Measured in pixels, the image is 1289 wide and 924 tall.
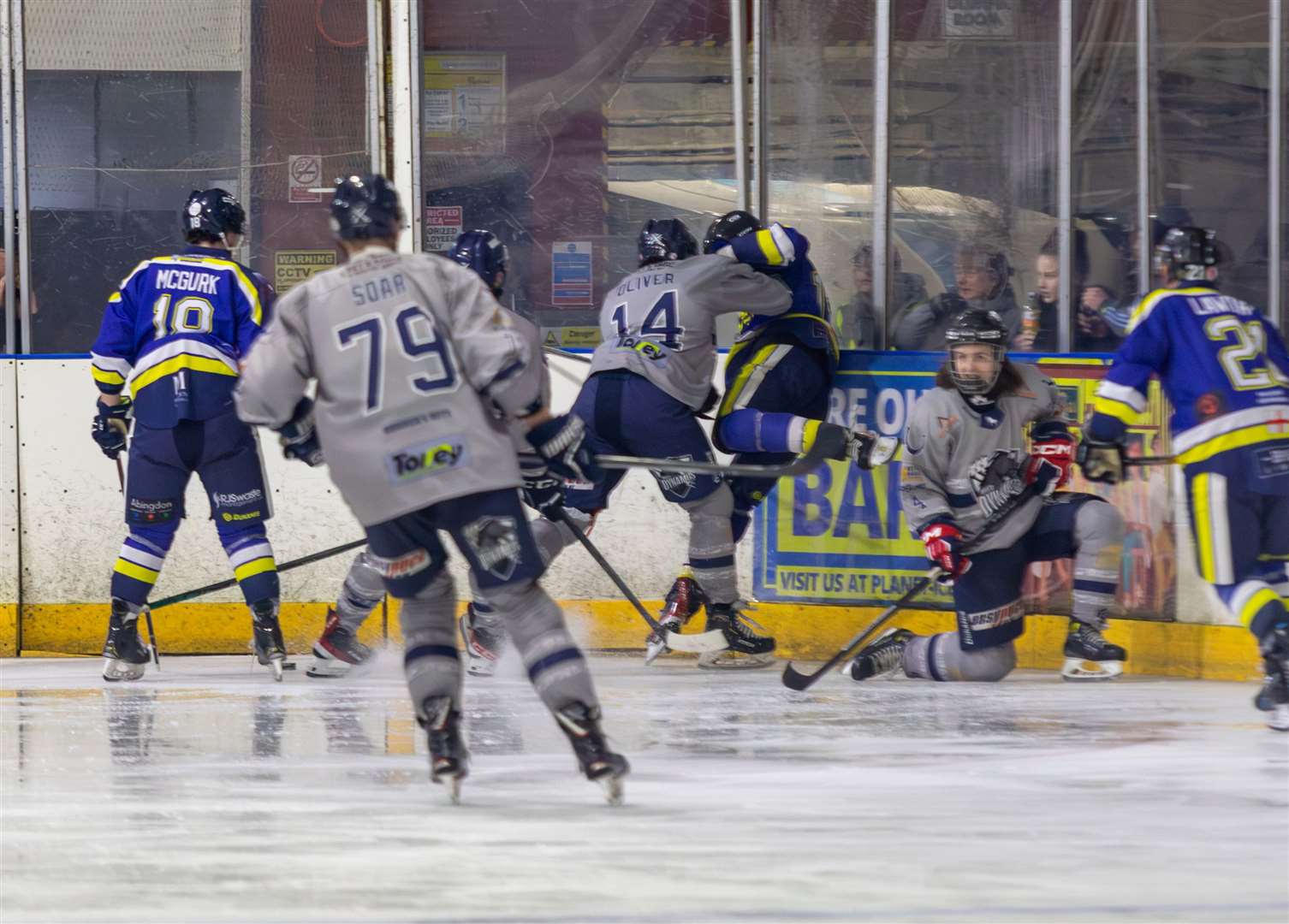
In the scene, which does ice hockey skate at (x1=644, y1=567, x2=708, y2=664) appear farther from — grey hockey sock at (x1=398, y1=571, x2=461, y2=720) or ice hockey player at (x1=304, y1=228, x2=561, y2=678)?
grey hockey sock at (x1=398, y1=571, x2=461, y2=720)

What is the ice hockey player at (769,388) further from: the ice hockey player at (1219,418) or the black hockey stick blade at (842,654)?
the ice hockey player at (1219,418)

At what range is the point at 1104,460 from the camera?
4676mm

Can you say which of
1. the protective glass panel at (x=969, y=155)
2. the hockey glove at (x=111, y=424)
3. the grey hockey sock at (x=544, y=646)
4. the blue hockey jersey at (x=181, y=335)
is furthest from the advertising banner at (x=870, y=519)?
the grey hockey sock at (x=544, y=646)

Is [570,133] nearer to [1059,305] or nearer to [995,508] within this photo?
[1059,305]

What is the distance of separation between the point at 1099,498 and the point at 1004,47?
1646mm

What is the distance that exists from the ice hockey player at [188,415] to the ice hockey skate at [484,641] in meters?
0.60

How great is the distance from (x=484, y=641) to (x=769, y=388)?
120 cm

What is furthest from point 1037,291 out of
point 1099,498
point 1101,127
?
point 1099,498

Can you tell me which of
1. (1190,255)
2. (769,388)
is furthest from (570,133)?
(1190,255)

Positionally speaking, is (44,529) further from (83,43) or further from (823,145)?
(823,145)

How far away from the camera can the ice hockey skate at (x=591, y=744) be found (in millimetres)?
3377

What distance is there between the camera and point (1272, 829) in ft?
10.5

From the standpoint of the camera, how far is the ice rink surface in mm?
2758

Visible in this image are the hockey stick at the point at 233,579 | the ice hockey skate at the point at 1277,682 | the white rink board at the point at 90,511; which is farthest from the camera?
the white rink board at the point at 90,511
